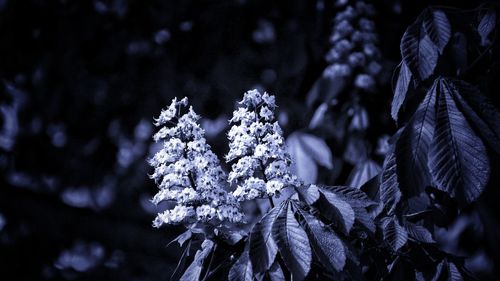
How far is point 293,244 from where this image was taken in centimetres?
66

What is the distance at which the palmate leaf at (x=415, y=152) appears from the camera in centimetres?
70

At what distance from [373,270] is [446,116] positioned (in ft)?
0.74

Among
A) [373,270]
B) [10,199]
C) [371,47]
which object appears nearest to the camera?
[373,270]

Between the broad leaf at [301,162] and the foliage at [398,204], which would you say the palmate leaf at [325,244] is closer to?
the foliage at [398,204]

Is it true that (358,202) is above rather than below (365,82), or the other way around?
below

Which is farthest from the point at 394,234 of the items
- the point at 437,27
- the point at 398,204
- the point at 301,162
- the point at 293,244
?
the point at 301,162

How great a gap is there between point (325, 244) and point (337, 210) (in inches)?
1.6

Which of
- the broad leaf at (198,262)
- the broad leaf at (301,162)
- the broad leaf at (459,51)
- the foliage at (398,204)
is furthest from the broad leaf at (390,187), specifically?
the broad leaf at (301,162)

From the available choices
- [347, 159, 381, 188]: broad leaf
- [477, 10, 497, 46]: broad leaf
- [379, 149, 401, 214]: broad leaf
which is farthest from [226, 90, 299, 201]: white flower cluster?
[347, 159, 381, 188]: broad leaf

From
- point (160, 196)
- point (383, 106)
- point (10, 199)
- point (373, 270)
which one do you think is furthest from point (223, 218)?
point (10, 199)

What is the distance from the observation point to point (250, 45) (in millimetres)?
1949

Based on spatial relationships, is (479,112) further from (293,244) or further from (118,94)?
(118,94)

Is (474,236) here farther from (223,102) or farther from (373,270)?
(373,270)

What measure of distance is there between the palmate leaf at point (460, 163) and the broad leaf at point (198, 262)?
0.89 feet
